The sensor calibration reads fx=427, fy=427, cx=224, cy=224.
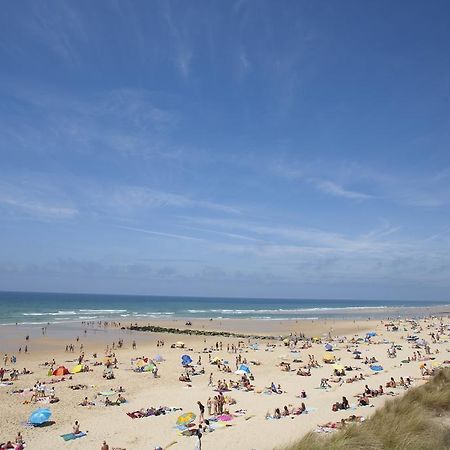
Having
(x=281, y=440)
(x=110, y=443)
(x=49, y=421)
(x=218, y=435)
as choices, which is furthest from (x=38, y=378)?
(x=281, y=440)

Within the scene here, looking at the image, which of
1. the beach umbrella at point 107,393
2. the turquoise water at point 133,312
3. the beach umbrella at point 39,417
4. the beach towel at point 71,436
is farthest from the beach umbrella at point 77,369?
the turquoise water at point 133,312

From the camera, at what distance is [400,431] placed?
9.34 metres

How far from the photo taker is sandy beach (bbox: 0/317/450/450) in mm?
14344

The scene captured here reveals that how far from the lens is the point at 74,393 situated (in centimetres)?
2092

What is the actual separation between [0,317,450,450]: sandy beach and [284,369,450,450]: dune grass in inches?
129

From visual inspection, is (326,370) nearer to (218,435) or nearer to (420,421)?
(218,435)

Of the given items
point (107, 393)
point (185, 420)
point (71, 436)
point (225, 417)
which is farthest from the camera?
point (107, 393)

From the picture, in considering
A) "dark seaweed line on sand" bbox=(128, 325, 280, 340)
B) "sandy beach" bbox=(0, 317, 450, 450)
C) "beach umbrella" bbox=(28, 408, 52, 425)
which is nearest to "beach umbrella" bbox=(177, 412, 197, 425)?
"sandy beach" bbox=(0, 317, 450, 450)

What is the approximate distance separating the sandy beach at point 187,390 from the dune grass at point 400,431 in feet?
10.7

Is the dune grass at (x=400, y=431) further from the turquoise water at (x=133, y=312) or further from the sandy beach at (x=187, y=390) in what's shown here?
the turquoise water at (x=133, y=312)

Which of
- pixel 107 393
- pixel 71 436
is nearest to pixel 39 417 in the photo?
pixel 71 436

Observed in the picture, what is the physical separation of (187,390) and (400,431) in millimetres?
14100

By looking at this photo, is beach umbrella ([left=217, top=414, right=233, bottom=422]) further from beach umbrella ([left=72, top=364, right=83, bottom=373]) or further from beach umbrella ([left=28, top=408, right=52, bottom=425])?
beach umbrella ([left=72, top=364, right=83, bottom=373])

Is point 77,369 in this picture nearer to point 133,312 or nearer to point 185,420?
point 185,420
